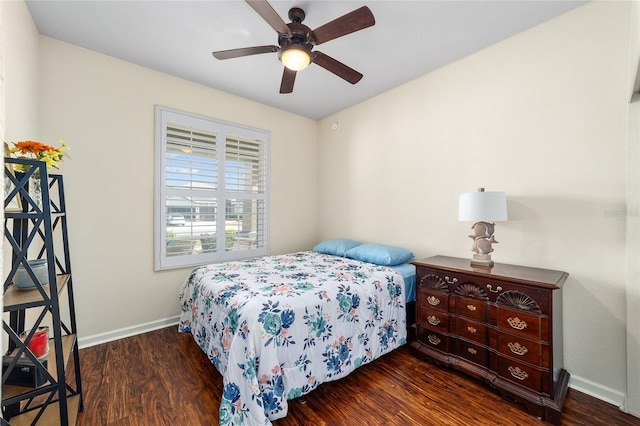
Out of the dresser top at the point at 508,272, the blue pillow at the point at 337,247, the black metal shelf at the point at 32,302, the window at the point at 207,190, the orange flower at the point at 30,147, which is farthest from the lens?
the blue pillow at the point at 337,247

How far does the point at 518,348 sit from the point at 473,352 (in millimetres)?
321

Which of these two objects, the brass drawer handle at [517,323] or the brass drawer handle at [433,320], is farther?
the brass drawer handle at [433,320]

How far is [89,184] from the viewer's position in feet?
8.61

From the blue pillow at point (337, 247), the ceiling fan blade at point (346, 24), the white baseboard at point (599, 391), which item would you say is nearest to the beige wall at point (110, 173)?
the blue pillow at point (337, 247)

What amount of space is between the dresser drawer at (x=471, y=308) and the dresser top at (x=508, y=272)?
0.21 meters

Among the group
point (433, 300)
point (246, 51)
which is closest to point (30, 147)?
point (246, 51)

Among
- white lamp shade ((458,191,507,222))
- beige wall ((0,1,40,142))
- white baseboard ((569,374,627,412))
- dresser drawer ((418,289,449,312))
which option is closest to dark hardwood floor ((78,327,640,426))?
white baseboard ((569,374,627,412))

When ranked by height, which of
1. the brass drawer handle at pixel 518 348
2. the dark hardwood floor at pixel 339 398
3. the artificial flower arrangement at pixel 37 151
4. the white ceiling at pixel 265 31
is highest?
the white ceiling at pixel 265 31

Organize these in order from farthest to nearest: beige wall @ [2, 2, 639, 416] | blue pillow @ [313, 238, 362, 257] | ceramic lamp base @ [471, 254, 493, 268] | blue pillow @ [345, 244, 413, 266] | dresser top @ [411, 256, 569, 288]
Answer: blue pillow @ [313, 238, 362, 257] → blue pillow @ [345, 244, 413, 266] → ceramic lamp base @ [471, 254, 493, 268] → beige wall @ [2, 2, 639, 416] → dresser top @ [411, 256, 569, 288]

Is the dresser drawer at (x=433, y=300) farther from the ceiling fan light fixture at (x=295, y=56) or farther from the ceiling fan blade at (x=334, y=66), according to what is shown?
the ceiling fan light fixture at (x=295, y=56)

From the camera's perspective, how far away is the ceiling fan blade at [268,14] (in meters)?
1.61

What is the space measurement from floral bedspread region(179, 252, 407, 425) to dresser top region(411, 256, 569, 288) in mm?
453

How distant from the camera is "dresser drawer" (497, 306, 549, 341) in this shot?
1790 millimetres

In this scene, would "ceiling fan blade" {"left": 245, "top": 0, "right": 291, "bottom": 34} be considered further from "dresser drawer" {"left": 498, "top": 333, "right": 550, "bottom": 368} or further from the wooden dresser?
"dresser drawer" {"left": 498, "top": 333, "right": 550, "bottom": 368}
